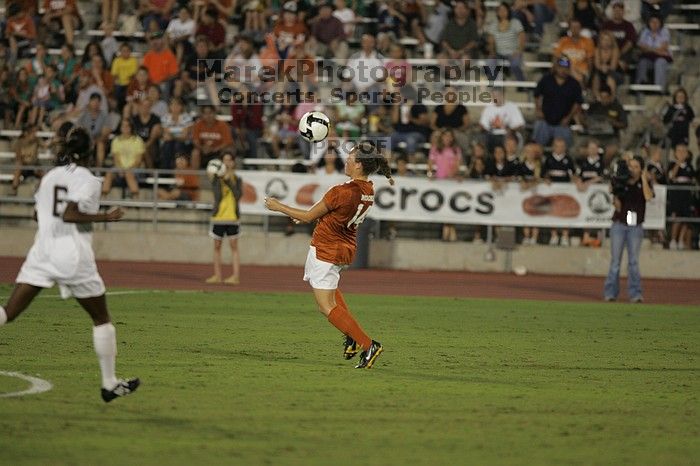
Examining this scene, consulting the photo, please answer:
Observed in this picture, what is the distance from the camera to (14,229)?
86.0 ft

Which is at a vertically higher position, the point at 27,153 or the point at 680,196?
the point at 27,153

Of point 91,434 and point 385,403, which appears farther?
point 385,403

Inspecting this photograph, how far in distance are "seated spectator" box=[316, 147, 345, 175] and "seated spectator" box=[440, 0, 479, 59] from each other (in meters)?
3.72

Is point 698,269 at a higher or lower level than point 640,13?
lower

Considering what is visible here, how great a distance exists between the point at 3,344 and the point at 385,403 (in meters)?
4.78

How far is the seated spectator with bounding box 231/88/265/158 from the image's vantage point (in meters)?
27.0

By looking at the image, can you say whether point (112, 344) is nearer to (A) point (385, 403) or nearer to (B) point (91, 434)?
(B) point (91, 434)

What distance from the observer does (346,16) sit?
2889cm

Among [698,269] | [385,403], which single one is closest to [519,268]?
[698,269]

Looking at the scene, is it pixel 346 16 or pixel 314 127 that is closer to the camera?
pixel 314 127

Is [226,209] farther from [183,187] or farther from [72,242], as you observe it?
[72,242]

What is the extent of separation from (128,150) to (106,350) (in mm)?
17410

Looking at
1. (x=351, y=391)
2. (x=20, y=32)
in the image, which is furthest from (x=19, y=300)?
(x=20, y=32)

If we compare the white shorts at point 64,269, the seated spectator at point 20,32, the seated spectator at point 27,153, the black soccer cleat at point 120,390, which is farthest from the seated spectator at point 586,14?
the white shorts at point 64,269
